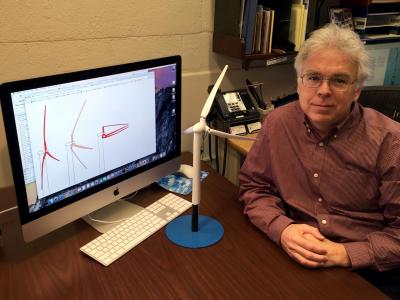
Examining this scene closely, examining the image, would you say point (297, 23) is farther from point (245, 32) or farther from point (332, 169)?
point (332, 169)

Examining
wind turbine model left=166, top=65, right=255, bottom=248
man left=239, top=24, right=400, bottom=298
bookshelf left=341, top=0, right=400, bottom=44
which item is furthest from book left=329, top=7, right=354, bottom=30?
wind turbine model left=166, top=65, right=255, bottom=248

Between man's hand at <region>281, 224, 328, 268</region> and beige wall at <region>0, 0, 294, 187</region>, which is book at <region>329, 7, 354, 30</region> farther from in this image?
man's hand at <region>281, 224, 328, 268</region>

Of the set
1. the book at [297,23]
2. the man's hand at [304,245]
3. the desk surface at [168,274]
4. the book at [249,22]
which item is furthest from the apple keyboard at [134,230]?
the book at [297,23]

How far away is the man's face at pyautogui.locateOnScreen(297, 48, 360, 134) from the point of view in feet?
3.88

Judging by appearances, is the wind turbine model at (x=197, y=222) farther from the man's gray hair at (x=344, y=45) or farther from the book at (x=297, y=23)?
the book at (x=297, y=23)

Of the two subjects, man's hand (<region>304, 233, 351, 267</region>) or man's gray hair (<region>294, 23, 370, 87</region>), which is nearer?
man's hand (<region>304, 233, 351, 267</region>)

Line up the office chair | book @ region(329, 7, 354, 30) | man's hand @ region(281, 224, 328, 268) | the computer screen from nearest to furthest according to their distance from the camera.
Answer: the computer screen → man's hand @ region(281, 224, 328, 268) → the office chair → book @ region(329, 7, 354, 30)

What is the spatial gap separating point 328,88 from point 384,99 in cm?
48

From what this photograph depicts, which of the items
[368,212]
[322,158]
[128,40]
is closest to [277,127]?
[322,158]

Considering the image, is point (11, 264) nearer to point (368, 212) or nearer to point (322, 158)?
point (322, 158)

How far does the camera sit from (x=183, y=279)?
0.99 meters

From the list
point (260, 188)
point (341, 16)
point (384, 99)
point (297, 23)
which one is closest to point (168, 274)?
point (260, 188)

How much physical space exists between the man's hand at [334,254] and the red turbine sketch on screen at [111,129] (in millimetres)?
638

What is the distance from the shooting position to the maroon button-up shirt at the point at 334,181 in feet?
3.81
